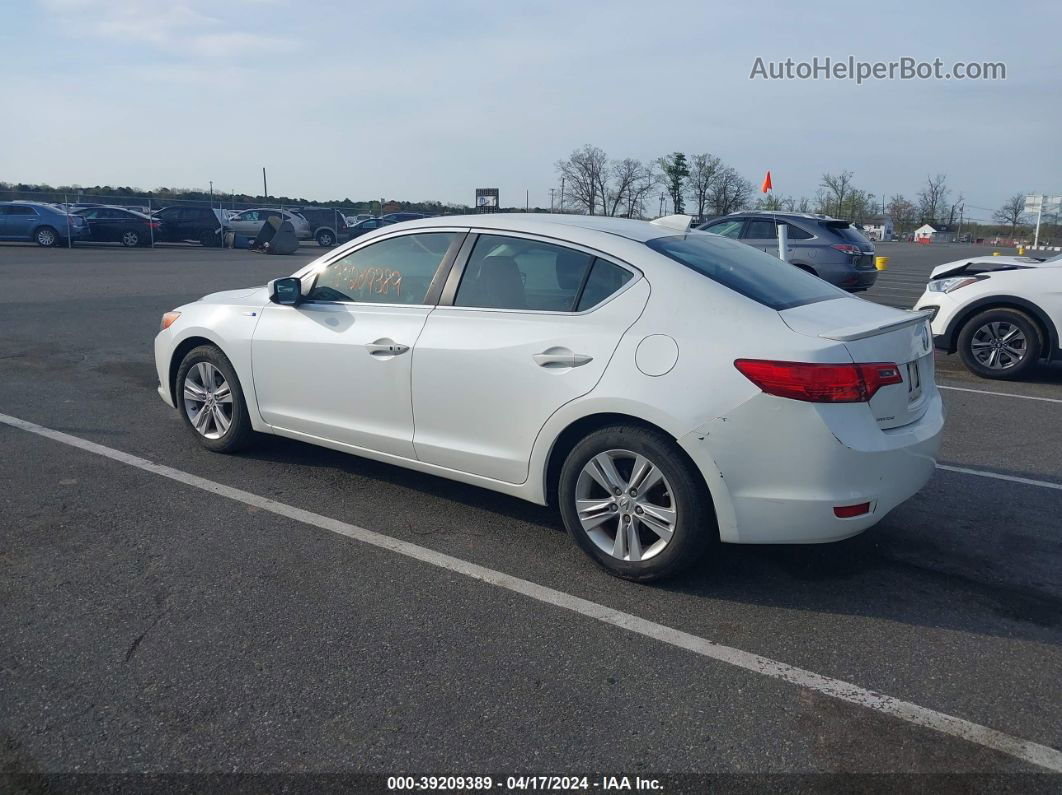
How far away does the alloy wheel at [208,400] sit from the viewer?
5676mm

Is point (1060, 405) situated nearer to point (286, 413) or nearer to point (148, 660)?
point (286, 413)

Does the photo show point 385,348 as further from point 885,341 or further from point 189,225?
point 189,225

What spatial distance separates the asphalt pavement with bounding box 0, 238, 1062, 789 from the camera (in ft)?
9.28

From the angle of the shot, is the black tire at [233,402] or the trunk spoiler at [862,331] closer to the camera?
the trunk spoiler at [862,331]

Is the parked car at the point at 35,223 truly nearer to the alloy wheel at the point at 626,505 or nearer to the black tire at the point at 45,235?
the black tire at the point at 45,235

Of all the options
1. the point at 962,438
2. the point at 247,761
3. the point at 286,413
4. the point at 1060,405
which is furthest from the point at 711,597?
the point at 1060,405

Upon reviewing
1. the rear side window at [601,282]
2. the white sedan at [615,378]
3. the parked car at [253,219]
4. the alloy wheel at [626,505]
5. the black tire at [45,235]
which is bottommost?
the alloy wheel at [626,505]

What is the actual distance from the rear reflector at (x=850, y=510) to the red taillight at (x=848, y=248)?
1118 centimetres

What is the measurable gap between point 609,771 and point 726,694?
2.06ft

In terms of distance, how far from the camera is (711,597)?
3.91 meters

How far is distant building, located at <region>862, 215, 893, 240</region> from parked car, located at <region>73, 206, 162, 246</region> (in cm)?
5760

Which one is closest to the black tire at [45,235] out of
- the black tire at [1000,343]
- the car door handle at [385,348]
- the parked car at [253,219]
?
the parked car at [253,219]

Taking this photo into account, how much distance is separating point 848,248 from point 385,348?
1113cm

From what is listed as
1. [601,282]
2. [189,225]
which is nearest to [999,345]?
[601,282]
